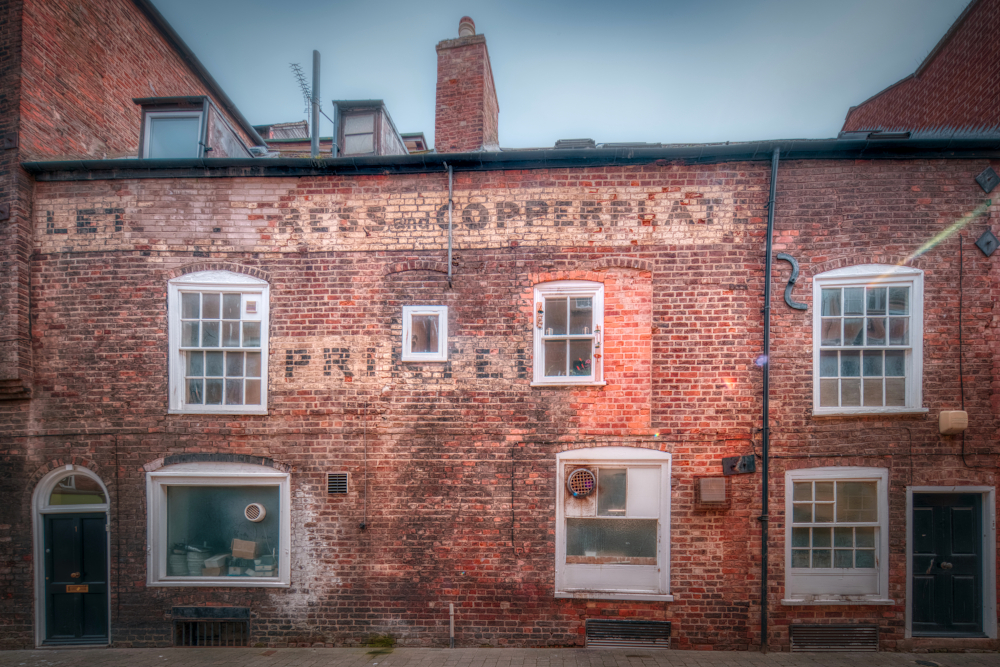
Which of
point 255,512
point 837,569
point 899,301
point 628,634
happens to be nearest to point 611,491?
point 628,634

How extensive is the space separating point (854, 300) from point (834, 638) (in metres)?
4.52

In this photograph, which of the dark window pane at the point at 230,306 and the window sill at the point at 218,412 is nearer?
the window sill at the point at 218,412

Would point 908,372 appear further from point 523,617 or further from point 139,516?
point 139,516

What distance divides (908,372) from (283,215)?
9.00 m

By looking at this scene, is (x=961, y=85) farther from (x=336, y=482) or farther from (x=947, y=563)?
(x=336, y=482)

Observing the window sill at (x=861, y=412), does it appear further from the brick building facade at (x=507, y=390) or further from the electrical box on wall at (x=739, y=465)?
the electrical box on wall at (x=739, y=465)

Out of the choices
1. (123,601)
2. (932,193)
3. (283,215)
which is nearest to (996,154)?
(932,193)

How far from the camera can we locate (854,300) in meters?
6.49

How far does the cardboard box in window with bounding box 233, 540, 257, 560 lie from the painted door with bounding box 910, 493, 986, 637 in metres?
9.04

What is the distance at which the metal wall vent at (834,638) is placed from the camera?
20.4ft

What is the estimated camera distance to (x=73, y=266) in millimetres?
6824

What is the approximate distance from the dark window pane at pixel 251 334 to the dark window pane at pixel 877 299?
860cm

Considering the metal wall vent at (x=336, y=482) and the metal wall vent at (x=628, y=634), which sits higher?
the metal wall vent at (x=336, y=482)

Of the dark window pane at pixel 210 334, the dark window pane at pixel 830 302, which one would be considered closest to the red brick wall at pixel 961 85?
the dark window pane at pixel 830 302
